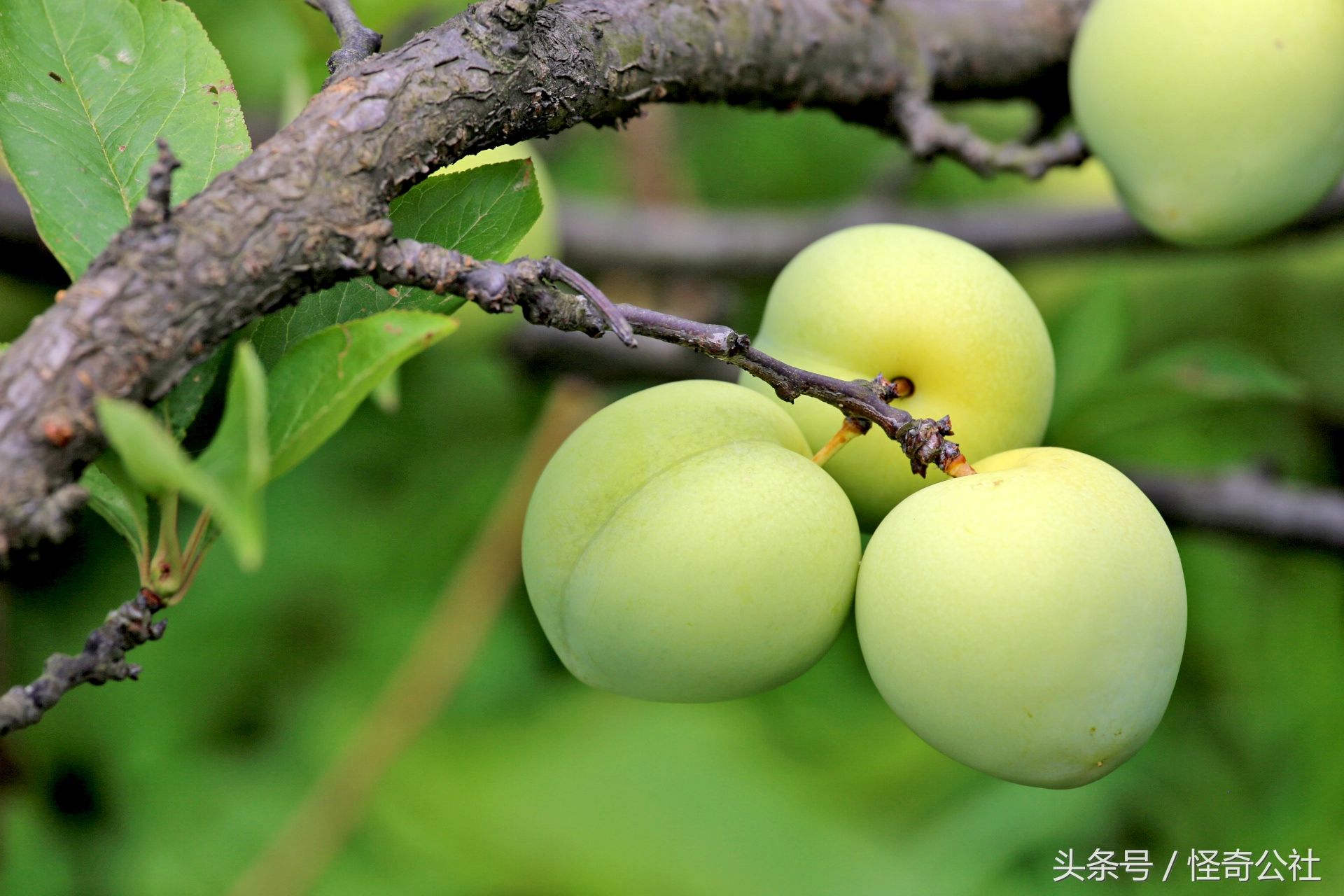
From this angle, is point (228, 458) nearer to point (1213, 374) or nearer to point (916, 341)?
point (916, 341)

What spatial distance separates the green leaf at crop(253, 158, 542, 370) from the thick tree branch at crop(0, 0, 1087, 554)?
2cm

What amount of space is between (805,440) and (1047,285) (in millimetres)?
923

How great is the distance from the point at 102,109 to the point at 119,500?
178mm

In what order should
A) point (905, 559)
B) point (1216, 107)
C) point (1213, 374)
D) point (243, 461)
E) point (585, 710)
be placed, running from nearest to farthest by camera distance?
1. point (243, 461)
2. point (905, 559)
3. point (1216, 107)
4. point (1213, 374)
5. point (585, 710)

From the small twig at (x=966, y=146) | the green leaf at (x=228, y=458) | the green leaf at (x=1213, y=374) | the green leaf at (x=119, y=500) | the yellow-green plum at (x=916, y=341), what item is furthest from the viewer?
the green leaf at (x=1213, y=374)

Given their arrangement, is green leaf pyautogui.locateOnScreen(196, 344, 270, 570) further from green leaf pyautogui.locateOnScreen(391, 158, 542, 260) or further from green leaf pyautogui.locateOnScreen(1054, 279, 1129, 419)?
green leaf pyautogui.locateOnScreen(1054, 279, 1129, 419)

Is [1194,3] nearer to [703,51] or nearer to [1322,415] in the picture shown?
[703,51]

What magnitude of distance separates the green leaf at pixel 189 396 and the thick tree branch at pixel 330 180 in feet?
0.10

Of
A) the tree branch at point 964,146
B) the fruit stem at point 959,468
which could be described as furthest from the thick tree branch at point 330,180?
the fruit stem at point 959,468

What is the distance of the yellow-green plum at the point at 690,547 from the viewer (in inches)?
17.4

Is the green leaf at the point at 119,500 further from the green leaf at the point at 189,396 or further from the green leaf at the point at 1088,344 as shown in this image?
the green leaf at the point at 1088,344

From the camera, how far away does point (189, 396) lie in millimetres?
407

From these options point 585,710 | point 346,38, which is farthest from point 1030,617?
point 585,710

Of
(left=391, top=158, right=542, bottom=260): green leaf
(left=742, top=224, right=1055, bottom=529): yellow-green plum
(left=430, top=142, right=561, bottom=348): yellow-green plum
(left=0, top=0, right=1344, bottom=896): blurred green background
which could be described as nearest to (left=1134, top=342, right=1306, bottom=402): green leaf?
(left=0, top=0, right=1344, bottom=896): blurred green background
